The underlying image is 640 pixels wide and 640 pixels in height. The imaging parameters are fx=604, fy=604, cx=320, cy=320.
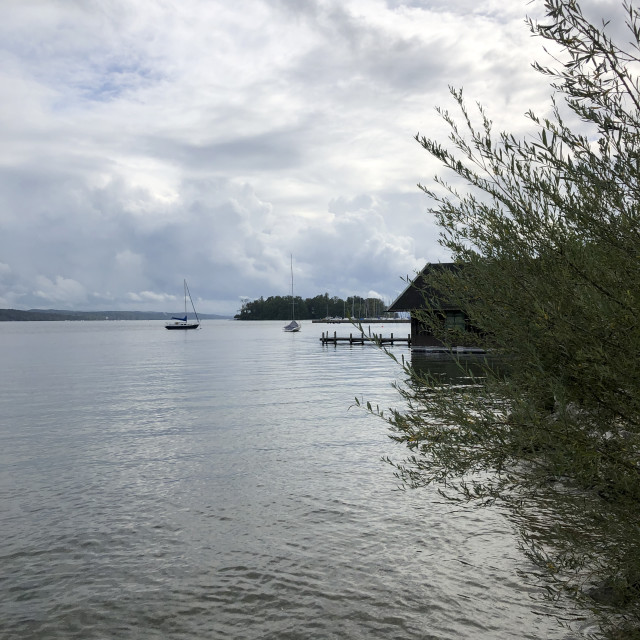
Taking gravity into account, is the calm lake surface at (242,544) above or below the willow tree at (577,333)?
below

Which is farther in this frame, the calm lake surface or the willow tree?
the calm lake surface

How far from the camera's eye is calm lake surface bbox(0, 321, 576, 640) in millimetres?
6660

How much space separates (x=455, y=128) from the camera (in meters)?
6.53

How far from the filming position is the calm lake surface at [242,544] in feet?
21.9

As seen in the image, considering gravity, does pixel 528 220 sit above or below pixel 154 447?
above

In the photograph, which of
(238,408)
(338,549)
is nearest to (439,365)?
(238,408)

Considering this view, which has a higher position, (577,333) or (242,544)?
(577,333)

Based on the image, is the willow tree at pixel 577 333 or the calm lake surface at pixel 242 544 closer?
the willow tree at pixel 577 333

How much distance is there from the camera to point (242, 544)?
885 cm

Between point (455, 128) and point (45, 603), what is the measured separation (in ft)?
23.4

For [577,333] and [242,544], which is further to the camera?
[242,544]

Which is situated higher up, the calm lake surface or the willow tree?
the willow tree

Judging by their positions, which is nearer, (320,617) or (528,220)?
(528,220)

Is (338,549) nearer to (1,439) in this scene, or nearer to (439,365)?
(1,439)
